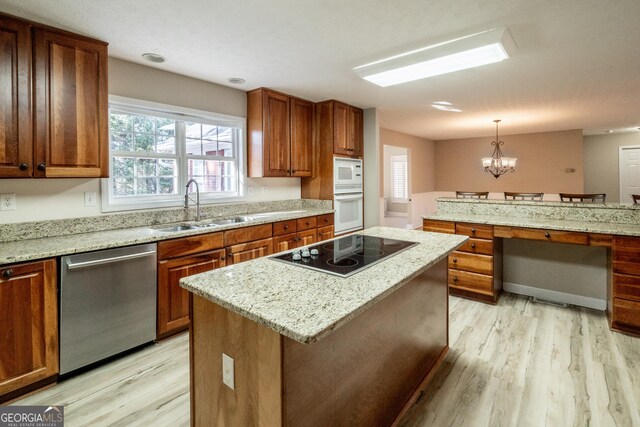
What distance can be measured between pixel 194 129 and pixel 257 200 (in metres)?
1.07

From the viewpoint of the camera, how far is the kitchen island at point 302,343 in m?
1.09

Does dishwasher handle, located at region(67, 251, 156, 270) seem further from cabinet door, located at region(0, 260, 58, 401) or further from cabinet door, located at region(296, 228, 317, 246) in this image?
cabinet door, located at region(296, 228, 317, 246)

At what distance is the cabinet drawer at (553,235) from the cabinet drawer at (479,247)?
0.78ft

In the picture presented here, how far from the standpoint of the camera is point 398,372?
1.76 m

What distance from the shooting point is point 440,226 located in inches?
142

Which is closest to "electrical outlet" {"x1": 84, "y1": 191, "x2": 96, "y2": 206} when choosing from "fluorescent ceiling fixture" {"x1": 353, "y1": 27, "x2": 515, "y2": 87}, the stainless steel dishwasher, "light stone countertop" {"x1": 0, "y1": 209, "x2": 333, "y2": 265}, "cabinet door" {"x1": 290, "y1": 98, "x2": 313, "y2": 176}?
"light stone countertop" {"x1": 0, "y1": 209, "x2": 333, "y2": 265}

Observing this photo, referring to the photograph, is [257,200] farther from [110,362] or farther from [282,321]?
[282,321]

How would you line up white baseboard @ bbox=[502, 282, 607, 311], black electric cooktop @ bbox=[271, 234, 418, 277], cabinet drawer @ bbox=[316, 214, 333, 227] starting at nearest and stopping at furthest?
black electric cooktop @ bbox=[271, 234, 418, 277] < white baseboard @ bbox=[502, 282, 607, 311] < cabinet drawer @ bbox=[316, 214, 333, 227]

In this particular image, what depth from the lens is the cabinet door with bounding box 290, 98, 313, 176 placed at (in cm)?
413

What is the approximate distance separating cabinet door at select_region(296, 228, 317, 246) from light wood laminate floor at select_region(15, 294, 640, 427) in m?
1.61

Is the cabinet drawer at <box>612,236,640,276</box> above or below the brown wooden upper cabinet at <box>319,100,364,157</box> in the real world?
below

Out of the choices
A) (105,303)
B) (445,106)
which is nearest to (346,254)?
(105,303)

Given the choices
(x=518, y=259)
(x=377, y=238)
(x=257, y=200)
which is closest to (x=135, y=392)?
(x=377, y=238)

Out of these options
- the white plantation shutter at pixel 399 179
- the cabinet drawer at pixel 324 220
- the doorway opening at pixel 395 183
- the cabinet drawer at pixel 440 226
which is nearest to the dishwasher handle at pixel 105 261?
the cabinet drawer at pixel 324 220
